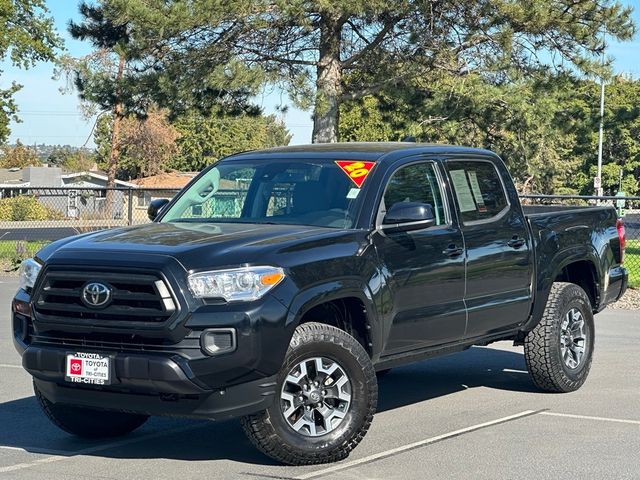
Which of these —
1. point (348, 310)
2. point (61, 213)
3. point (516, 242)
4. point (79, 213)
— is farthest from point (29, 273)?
point (61, 213)

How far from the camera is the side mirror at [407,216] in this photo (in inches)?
275

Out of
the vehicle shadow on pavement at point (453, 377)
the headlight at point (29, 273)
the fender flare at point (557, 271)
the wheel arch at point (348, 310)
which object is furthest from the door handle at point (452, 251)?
the headlight at point (29, 273)

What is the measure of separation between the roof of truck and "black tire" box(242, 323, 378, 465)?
1570mm

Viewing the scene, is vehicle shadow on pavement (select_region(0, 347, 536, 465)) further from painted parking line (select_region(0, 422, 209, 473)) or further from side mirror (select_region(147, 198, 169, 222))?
side mirror (select_region(147, 198, 169, 222))

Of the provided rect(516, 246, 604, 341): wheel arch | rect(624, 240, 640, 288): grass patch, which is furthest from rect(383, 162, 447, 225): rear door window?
rect(624, 240, 640, 288): grass patch

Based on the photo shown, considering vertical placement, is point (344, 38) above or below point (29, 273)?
above

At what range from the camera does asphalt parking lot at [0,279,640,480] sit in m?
6.31

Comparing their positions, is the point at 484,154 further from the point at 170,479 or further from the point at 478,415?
the point at 170,479

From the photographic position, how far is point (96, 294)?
6125 millimetres

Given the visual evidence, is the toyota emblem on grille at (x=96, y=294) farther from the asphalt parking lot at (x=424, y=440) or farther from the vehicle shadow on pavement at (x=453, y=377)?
the vehicle shadow on pavement at (x=453, y=377)

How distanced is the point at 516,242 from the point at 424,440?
1930mm

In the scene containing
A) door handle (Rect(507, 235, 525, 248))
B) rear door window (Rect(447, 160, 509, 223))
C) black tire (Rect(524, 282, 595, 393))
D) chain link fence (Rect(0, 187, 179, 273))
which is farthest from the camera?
chain link fence (Rect(0, 187, 179, 273))

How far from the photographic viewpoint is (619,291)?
9.77 metres

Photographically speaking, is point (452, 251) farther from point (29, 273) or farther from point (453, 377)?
point (29, 273)
